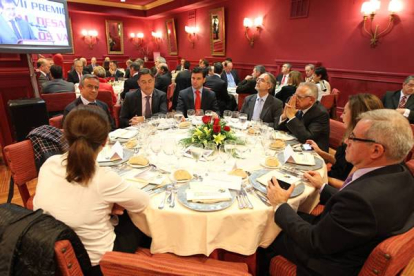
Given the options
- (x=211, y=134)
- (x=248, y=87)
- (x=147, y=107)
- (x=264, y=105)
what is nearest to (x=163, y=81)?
(x=248, y=87)

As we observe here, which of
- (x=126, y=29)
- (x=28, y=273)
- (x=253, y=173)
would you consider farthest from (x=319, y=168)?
(x=126, y=29)

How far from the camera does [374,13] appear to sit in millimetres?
4707

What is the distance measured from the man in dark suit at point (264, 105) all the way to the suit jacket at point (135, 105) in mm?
1220

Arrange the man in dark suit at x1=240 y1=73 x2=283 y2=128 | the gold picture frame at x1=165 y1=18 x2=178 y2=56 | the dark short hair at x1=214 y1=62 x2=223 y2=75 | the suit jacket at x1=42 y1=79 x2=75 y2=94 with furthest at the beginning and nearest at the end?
1. the gold picture frame at x1=165 y1=18 x2=178 y2=56
2. the dark short hair at x1=214 y1=62 x2=223 y2=75
3. the suit jacket at x1=42 y1=79 x2=75 y2=94
4. the man in dark suit at x1=240 y1=73 x2=283 y2=128

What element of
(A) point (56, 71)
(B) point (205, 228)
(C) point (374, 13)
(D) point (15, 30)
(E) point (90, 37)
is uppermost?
(C) point (374, 13)

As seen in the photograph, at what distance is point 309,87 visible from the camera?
2533 mm

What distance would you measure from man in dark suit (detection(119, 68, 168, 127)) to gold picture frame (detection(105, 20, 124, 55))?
9.96 meters

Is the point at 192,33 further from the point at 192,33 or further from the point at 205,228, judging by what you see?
the point at 205,228

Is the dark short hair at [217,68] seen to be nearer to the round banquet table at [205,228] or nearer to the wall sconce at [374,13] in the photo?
the wall sconce at [374,13]

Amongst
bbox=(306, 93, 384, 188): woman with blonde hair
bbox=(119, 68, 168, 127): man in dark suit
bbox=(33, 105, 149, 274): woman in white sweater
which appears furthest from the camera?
bbox=(119, 68, 168, 127): man in dark suit

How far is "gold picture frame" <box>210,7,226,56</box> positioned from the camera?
8.46m

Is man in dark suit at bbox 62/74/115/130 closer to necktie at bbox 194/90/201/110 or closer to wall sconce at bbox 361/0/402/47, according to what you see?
necktie at bbox 194/90/201/110

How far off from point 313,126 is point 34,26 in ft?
13.2

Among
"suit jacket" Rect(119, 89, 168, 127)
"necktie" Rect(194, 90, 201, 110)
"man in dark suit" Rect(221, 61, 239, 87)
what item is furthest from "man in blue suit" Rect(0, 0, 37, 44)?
"man in dark suit" Rect(221, 61, 239, 87)
